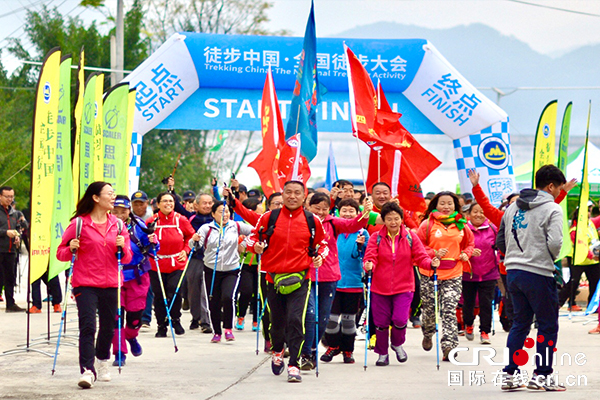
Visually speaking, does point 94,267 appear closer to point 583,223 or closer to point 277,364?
point 277,364

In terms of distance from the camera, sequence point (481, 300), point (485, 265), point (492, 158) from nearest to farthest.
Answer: point (485, 265), point (481, 300), point (492, 158)

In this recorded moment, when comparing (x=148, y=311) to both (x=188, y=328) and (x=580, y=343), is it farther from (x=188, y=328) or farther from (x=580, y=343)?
(x=580, y=343)

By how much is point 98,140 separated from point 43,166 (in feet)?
4.79

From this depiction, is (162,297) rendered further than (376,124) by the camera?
Yes

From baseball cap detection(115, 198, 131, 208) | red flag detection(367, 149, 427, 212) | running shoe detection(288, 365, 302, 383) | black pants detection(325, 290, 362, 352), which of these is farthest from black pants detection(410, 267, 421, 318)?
baseball cap detection(115, 198, 131, 208)

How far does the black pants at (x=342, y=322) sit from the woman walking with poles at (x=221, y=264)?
6.99 feet

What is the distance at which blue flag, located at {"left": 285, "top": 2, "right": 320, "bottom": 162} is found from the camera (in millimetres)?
12367

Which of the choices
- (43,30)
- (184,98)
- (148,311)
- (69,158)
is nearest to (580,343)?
(148,311)

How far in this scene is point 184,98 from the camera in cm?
1571

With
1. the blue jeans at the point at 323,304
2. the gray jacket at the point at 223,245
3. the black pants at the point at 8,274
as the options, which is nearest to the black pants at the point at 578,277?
the gray jacket at the point at 223,245

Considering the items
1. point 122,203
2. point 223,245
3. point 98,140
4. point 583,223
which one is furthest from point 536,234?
point 583,223

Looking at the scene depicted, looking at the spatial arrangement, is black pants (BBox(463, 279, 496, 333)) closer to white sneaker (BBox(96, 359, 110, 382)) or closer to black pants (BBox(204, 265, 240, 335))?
black pants (BBox(204, 265, 240, 335))

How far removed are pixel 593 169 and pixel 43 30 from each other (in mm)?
23108

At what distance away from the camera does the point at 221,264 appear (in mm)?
11766
